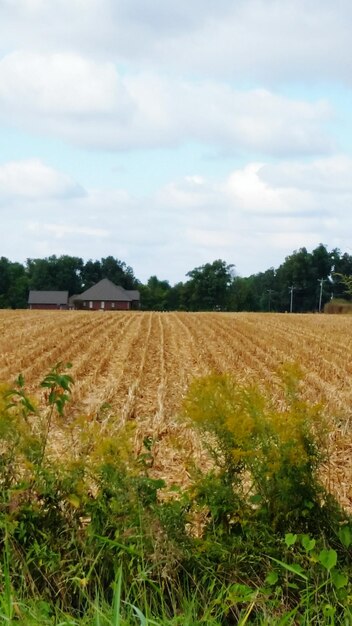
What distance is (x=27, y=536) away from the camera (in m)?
4.75

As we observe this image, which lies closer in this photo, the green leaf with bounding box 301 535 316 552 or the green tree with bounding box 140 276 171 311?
the green leaf with bounding box 301 535 316 552

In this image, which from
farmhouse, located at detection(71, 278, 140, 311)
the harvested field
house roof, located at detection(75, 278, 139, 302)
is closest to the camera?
the harvested field

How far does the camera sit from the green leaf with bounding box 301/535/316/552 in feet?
14.0

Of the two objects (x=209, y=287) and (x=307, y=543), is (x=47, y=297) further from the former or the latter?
(x=307, y=543)

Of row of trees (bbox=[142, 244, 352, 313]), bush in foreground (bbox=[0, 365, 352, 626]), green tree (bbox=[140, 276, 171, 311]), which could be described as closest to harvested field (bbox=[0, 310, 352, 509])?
bush in foreground (bbox=[0, 365, 352, 626])

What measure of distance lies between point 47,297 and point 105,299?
23.9 ft

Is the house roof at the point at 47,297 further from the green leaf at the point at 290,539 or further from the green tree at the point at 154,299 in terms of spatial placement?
the green leaf at the point at 290,539

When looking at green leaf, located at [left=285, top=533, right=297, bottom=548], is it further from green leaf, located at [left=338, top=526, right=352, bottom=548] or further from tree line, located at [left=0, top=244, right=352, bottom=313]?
tree line, located at [left=0, top=244, right=352, bottom=313]

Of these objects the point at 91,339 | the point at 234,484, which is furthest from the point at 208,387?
the point at 91,339

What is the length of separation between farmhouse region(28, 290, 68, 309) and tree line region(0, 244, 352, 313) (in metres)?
2.82

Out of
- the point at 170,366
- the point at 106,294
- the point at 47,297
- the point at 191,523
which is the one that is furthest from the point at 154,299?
the point at 191,523

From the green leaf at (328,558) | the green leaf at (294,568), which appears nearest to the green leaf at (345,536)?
the green leaf at (328,558)

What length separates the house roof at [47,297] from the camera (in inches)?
3959

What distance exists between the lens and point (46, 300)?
10138 centimetres
